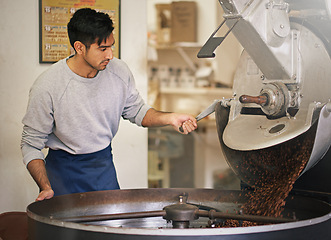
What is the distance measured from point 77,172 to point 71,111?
0.86ft

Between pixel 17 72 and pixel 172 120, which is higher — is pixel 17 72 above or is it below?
above

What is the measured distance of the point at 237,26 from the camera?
1.26m

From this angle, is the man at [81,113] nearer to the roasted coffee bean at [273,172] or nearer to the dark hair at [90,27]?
the dark hair at [90,27]

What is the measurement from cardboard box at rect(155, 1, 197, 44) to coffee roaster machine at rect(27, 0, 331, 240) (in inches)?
145

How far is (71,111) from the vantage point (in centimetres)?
208

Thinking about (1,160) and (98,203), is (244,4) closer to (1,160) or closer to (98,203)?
(98,203)

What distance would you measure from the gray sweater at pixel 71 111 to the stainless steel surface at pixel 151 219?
474mm

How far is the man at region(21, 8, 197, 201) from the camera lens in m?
2.03

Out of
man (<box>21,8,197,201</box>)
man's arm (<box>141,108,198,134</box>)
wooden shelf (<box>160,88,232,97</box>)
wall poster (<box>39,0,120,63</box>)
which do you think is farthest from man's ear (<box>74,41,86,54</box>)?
wooden shelf (<box>160,88,232,97</box>)

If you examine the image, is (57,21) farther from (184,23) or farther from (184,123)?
(184,23)

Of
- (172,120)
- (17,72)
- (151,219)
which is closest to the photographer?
(151,219)

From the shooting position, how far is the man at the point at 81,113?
6.66 feet

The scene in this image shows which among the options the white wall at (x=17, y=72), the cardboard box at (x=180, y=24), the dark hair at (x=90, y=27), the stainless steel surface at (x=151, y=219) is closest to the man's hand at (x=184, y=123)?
the stainless steel surface at (x=151, y=219)

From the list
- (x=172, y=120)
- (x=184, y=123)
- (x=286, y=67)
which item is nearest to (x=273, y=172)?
(x=286, y=67)
